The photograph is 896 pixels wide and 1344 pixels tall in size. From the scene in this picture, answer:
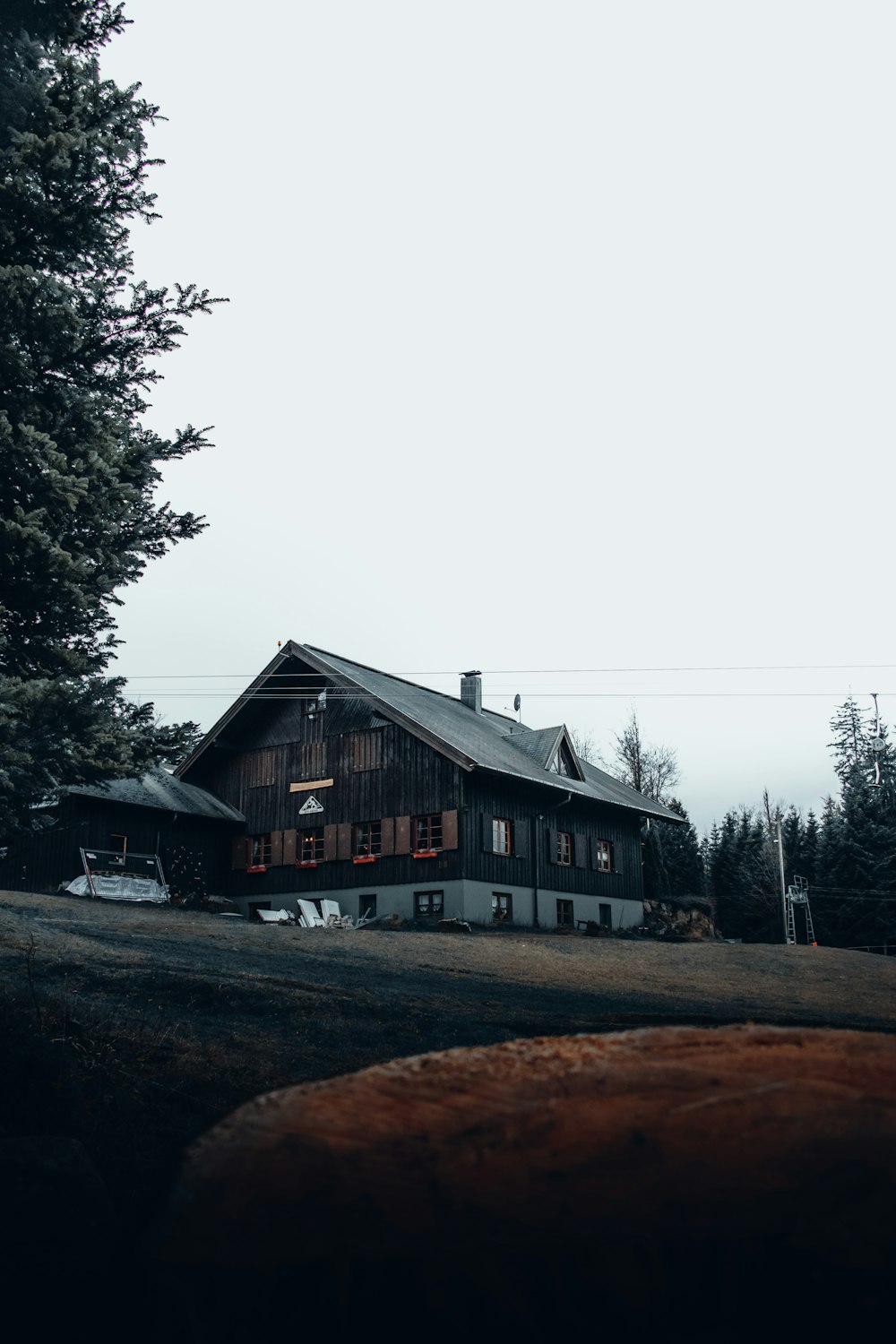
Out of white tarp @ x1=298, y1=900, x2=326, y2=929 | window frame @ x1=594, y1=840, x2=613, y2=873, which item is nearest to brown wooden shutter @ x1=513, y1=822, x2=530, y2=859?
window frame @ x1=594, y1=840, x2=613, y2=873

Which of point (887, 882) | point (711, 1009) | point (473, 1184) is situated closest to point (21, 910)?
point (711, 1009)

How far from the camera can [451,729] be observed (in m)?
32.1

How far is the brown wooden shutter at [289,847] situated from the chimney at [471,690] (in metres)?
8.90

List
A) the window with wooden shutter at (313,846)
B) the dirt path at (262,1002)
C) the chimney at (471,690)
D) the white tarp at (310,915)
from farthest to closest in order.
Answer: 1. the chimney at (471,690)
2. the window with wooden shutter at (313,846)
3. the white tarp at (310,915)
4. the dirt path at (262,1002)

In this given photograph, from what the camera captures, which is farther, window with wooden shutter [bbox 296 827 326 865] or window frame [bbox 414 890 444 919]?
window with wooden shutter [bbox 296 827 326 865]

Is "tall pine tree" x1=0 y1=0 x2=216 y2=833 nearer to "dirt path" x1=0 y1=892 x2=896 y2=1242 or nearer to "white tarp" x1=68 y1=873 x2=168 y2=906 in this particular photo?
"dirt path" x1=0 y1=892 x2=896 y2=1242

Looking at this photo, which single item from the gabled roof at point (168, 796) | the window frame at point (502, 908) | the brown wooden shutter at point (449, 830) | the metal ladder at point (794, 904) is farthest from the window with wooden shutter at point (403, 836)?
the metal ladder at point (794, 904)

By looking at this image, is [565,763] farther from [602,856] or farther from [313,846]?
[313,846]

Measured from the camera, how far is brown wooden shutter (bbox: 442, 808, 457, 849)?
29.9 m

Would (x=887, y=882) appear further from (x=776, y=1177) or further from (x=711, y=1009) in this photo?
(x=776, y=1177)

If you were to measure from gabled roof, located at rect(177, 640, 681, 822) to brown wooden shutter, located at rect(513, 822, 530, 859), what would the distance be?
1478mm

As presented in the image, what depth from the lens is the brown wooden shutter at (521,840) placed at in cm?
3184

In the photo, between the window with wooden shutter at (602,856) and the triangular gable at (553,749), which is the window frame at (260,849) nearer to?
the triangular gable at (553,749)

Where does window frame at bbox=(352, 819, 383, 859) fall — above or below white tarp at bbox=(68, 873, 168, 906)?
above
